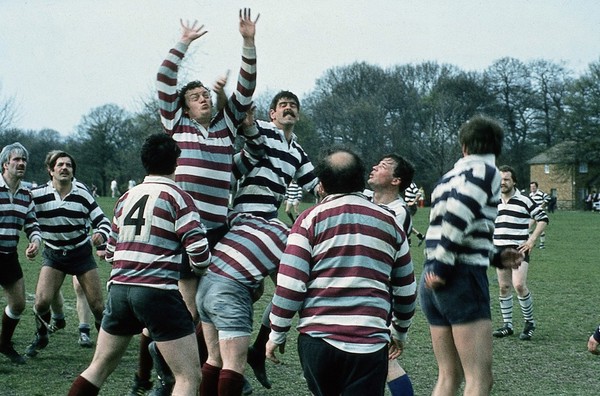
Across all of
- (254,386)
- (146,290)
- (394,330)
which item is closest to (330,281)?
(394,330)

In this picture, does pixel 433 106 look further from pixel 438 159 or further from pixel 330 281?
pixel 330 281

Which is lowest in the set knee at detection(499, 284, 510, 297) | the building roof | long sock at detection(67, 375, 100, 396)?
long sock at detection(67, 375, 100, 396)

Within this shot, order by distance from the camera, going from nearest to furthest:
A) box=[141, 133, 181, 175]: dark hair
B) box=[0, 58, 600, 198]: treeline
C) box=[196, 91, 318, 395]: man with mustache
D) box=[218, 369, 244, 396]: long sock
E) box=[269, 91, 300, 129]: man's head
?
box=[141, 133, 181, 175]: dark hair < box=[218, 369, 244, 396]: long sock < box=[196, 91, 318, 395]: man with mustache < box=[269, 91, 300, 129]: man's head < box=[0, 58, 600, 198]: treeline

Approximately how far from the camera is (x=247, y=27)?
5934mm

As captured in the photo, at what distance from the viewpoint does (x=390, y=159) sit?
666 centimetres

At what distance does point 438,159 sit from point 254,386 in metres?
65.5

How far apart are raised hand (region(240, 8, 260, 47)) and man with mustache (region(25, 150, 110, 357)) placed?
3.49 m

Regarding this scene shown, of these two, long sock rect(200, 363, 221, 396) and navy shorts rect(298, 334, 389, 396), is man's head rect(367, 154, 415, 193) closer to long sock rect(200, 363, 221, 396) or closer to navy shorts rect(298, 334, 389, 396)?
long sock rect(200, 363, 221, 396)

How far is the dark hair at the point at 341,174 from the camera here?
4.49 metres

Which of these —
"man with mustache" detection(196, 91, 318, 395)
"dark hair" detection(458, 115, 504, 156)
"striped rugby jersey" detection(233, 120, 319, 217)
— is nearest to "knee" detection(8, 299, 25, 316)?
"man with mustache" detection(196, 91, 318, 395)

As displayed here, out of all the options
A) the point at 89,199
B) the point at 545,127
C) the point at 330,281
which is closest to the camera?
the point at 330,281

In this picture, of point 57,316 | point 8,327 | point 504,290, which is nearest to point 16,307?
point 8,327

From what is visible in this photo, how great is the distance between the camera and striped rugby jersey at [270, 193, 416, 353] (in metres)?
4.33

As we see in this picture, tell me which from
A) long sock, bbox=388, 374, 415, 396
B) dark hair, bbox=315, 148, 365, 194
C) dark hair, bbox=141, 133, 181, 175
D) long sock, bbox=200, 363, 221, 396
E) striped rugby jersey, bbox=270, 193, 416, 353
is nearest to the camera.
A: striped rugby jersey, bbox=270, 193, 416, 353
